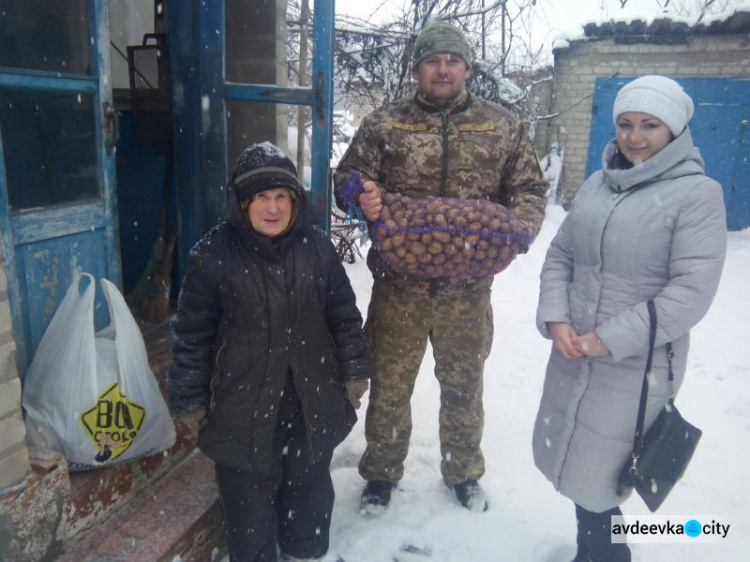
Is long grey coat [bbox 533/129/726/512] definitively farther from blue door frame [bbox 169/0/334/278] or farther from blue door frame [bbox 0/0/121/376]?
blue door frame [bbox 0/0/121/376]

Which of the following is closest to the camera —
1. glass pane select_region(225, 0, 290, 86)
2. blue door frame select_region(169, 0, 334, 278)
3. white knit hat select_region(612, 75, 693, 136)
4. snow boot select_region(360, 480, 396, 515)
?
white knit hat select_region(612, 75, 693, 136)

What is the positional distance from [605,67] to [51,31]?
7.38 metres

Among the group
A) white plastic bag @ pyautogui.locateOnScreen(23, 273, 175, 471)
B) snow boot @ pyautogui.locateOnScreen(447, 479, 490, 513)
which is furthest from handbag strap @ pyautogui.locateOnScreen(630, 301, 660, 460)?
white plastic bag @ pyautogui.locateOnScreen(23, 273, 175, 471)

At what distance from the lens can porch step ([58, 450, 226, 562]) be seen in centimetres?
178

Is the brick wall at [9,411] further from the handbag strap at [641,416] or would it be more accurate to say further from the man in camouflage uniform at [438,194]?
the handbag strap at [641,416]

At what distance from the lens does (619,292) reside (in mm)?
1720

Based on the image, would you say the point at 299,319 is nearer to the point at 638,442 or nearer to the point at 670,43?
the point at 638,442

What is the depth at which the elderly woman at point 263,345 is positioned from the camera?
1.70 m

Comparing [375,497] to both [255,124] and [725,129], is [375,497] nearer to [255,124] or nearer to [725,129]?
[255,124]

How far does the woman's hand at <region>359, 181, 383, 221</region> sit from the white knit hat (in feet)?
2.75

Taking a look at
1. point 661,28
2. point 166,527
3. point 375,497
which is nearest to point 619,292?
point 375,497

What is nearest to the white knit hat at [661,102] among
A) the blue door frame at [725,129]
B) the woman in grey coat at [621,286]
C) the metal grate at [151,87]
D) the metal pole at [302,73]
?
the woman in grey coat at [621,286]

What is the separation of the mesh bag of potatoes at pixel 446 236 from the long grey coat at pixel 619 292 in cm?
19

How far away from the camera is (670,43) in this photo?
7.33m
